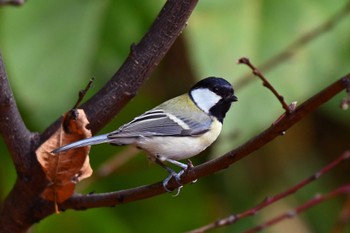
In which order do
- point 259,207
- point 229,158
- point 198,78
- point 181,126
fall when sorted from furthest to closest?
1. point 198,78
2. point 181,126
3. point 259,207
4. point 229,158

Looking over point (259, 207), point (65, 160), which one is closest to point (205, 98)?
point (259, 207)

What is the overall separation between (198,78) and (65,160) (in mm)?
650

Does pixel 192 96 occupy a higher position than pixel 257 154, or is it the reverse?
pixel 192 96

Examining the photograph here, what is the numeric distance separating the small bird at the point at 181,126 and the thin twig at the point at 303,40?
0.21 metres

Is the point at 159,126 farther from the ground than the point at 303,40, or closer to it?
closer to it

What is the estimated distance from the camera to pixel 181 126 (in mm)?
1273

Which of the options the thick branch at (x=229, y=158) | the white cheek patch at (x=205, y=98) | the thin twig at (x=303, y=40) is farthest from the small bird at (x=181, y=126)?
the thin twig at (x=303, y=40)

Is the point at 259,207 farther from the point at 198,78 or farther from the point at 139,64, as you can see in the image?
the point at 198,78

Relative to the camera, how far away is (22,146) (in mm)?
1071

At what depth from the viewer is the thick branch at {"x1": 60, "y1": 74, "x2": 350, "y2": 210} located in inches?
29.0

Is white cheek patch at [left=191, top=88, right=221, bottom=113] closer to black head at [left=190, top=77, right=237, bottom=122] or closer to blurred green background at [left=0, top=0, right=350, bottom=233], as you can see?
black head at [left=190, top=77, right=237, bottom=122]

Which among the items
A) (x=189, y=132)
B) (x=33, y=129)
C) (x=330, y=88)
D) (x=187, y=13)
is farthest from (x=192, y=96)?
(x=330, y=88)

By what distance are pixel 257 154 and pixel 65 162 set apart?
1.09 meters

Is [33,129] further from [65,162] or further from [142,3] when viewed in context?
[65,162]
